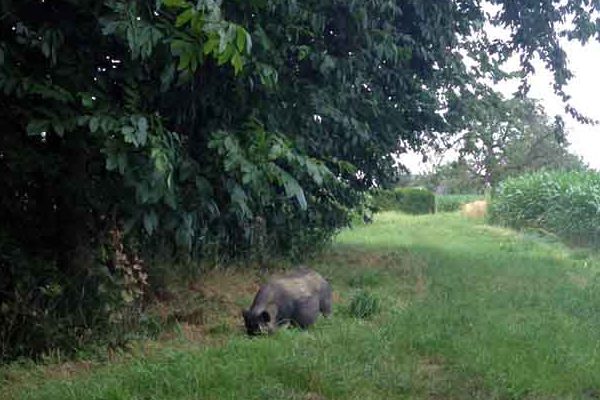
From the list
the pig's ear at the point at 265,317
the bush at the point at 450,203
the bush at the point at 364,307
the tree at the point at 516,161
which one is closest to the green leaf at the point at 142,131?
the pig's ear at the point at 265,317

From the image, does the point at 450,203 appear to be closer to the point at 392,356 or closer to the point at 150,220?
the point at 392,356

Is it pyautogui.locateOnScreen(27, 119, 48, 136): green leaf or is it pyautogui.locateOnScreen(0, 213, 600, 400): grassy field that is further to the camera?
pyautogui.locateOnScreen(0, 213, 600, 400): grassy field

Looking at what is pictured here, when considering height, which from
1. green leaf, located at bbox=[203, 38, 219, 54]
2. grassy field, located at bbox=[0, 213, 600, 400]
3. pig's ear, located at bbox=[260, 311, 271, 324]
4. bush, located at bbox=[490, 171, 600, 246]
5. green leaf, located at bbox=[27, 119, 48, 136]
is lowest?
grassy field, located at bbox=[0, 213, 600, 400]

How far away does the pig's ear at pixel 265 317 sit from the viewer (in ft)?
21.1

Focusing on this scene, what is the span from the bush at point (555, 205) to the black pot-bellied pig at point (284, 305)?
41.2 ft

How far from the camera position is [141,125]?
179 inches

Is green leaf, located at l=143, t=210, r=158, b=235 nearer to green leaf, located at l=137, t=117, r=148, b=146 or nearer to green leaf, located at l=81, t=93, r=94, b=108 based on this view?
green leaf, located at l=137, t=117, r=148, b=146

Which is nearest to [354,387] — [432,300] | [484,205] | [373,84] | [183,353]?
[183,353]

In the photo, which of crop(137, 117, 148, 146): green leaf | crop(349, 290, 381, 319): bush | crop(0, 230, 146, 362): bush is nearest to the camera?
crop(137, 117, 148, 146): green leaf

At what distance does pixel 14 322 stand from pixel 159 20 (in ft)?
8.47

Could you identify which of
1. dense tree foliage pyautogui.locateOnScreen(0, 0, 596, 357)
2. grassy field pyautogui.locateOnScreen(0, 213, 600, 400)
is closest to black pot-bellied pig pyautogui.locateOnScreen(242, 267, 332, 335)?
grassy field pyautogui.locateOnScreen(0, 213, 600, 400)

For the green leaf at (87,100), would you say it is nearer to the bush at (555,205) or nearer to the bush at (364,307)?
the bush at (364,307)

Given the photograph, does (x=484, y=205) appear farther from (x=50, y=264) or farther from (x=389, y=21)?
(x=50, y=264)

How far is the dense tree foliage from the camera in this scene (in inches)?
181
